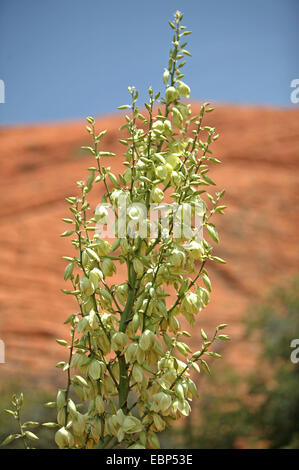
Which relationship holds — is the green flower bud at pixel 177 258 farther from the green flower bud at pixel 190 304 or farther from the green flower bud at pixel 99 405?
the green flower bud at pixel 99 405

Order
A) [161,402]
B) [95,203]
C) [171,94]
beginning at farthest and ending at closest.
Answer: [95,203] < [171,94] < [161,402]

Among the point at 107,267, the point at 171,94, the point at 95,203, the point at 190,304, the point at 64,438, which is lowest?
the point at 64,438

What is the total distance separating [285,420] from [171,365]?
281 inches

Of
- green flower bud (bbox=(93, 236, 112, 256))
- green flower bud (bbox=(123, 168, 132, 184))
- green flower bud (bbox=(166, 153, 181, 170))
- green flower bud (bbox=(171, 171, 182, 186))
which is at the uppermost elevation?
green flower bud (bbox=(166, 153, 181, 170))

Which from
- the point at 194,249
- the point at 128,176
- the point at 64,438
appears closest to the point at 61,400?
the point at 64,438

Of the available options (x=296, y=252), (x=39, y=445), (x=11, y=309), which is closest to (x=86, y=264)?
(x=39, y=445)

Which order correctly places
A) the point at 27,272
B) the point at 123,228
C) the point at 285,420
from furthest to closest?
the point at 27,272, the point at 285,420, the point at 123,228

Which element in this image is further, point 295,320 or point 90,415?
point 295,320

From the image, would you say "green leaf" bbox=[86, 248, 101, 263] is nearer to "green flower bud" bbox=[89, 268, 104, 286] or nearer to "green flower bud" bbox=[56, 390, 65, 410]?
"green flower bud" bbox=[89, 268, 104, 286]

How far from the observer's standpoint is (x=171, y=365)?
146 centimetres

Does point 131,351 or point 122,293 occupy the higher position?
point 122,293

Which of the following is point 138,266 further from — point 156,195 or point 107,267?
point 156,195

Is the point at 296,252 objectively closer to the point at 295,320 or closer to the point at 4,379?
the point at 295,320

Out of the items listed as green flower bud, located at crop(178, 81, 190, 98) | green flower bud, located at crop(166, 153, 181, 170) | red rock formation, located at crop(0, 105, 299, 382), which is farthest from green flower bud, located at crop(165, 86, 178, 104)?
red rock formation, located at crop(0, 105, 299, 382)
